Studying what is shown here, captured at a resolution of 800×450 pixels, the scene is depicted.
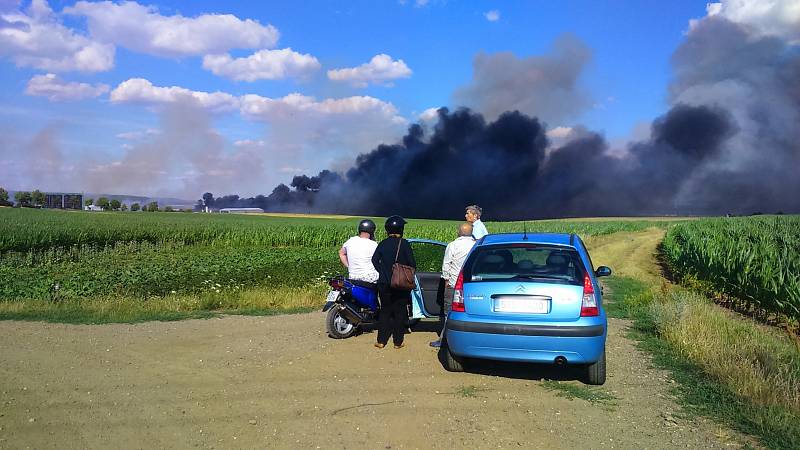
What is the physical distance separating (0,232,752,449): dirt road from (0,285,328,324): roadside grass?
1784 millimetres

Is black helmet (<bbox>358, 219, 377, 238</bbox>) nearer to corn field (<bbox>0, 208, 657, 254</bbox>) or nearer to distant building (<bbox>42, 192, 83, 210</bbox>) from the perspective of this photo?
corn field (<bbox>0, 208, 657, 254</bbox>)

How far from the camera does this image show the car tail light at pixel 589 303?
639cm

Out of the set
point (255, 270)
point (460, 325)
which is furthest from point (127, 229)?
point (460, 325)

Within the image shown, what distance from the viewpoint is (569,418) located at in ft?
17.8

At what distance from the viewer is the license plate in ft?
21.1

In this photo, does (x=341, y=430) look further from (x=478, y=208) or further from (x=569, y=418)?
(x=478, y=208)

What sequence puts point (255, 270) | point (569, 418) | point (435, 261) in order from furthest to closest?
point (435, 261)
point (255, 270)
point (569, 418)

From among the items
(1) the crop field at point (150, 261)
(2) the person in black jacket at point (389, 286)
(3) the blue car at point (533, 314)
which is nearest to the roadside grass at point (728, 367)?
(3) the blue car at point (533, 314)

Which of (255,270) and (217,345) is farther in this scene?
(255,270)

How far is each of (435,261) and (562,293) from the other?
1546cm

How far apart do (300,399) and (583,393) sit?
2.80m

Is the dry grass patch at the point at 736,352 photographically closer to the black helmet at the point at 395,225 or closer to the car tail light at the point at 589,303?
the car tail light at the point at 589,303

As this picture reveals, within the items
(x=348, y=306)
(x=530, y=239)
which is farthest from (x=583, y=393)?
(x=348, y=306)

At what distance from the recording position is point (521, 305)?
6484 mm
